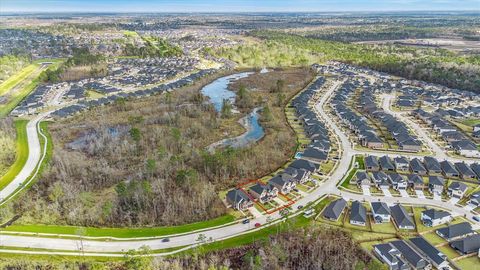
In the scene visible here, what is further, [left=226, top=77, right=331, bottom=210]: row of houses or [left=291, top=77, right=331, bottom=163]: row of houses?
[left=291, top=77, right=331, bottom=163]: row of houses

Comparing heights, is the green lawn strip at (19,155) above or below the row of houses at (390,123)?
below

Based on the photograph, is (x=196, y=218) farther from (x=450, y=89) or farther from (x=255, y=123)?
(x=450, y=89)

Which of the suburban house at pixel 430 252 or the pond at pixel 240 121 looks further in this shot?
the pond at pixel 240 121

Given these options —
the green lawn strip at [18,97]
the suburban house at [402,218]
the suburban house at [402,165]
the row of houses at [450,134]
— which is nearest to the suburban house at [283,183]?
the suburban house at [402,218]

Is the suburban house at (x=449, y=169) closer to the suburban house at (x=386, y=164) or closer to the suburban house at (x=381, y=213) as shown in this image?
the suburban house at (x=386, y=164)

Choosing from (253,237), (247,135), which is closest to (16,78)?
(247,135)

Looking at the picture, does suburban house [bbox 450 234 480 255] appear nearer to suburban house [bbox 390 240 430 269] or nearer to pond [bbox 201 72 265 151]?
suburban house [bbox 390 240 430 269]

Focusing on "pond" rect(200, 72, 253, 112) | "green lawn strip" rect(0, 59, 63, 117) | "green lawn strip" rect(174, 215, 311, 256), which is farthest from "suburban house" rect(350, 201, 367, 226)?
"green lawn strip" rect(0, 59, 63, 117)
